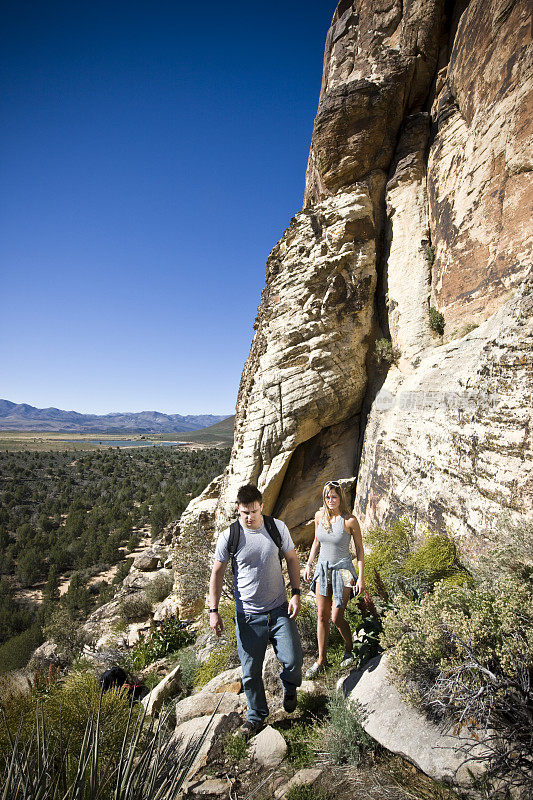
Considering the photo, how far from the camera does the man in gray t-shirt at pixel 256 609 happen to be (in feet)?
11.0

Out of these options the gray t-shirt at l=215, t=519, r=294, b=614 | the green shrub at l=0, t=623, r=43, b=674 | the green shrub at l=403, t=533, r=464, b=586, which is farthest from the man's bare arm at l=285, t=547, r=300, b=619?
the green shrub at l=0, t=623, r=43, b=674

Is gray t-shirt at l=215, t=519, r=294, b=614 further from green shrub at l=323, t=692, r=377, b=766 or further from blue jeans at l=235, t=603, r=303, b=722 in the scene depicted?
green shrub at l=323, t=692, r=377, b=766

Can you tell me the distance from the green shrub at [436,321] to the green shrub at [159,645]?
8207mm

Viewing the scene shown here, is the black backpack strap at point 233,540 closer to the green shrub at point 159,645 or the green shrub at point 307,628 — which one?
the green shrub at point 307,628

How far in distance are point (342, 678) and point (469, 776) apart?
1587 mm

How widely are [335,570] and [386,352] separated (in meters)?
5.57

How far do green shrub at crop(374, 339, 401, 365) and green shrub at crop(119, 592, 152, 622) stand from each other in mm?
10930

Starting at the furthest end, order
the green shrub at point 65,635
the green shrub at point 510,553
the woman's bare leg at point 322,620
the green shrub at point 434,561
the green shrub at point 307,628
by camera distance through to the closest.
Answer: the green shrub at point 65,635
the green shrub at point 307,628
the green shrub at point 434,561
the woman's bare leg at point 322,620
the green shrub at point 510,553

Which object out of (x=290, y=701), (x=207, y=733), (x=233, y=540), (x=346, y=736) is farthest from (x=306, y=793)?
(x=233, y=540)

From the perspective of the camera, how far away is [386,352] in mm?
8312

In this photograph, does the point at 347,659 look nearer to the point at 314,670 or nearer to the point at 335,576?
the point at 314,670

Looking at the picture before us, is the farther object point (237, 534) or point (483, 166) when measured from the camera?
point (483, 166)

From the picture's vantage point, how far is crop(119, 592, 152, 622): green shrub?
A: 39.3 feet

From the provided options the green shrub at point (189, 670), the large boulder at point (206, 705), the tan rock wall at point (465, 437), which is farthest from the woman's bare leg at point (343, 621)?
the green shrub at point (189, 670)
